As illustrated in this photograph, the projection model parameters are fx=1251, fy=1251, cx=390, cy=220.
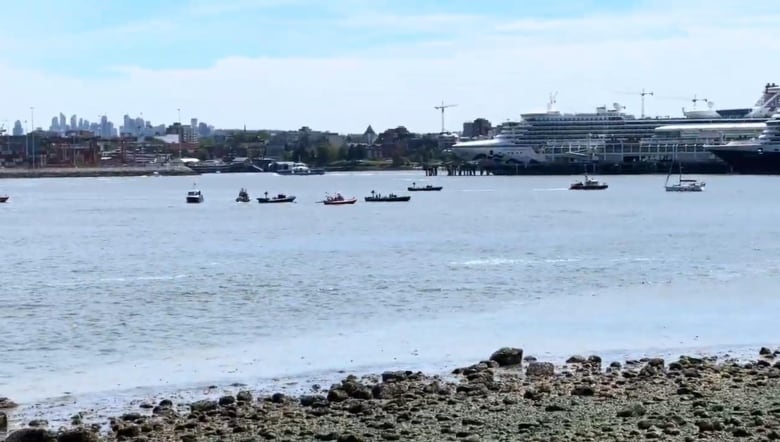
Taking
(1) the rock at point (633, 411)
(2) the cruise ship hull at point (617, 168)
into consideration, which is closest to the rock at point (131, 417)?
(1) the rock at point (633, 411)

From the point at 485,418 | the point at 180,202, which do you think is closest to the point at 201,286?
the point at 485,418

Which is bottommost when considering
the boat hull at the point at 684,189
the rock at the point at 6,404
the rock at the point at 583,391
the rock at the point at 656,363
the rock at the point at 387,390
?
the boat hull at the point at 684,189

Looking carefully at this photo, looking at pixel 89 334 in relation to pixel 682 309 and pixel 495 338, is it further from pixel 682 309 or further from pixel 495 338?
pixel 682 309

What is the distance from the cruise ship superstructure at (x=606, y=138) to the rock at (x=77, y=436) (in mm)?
118867

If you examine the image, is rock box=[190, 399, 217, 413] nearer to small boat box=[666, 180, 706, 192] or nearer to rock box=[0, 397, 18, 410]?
rock box=[0, 397, 18, 410]

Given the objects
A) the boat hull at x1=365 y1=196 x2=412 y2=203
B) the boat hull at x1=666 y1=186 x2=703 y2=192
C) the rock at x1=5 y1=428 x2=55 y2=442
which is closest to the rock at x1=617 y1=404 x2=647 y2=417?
the rock at x1=5 y1=428 x2=55 y2=442

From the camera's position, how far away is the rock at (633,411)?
11570 millimetres

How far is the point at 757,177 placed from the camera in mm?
120000

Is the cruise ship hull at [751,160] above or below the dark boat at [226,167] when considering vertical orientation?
above

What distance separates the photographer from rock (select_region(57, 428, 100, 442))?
36.2 feet

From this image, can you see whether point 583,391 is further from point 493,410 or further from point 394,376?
point 394,376

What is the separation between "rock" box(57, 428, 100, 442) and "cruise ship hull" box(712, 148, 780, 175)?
112m

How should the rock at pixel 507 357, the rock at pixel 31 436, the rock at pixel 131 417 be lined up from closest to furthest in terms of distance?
the rock at pixel 31 436 → the rock at pixel 131 417 → the rock at pixel 507 357

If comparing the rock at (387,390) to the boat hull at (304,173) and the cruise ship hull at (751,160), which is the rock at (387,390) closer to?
the cruise ship hull at (751,160)
